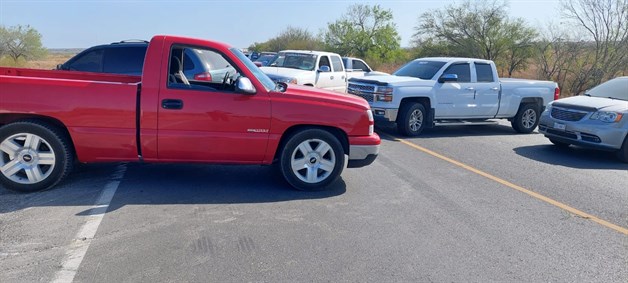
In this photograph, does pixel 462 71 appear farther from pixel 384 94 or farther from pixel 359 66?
pixel 359 66

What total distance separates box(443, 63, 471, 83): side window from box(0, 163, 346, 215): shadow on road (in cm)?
606

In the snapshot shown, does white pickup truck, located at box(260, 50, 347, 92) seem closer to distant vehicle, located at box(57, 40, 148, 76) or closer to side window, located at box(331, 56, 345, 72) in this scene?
side window, located at box(331, 56, 345, 72)

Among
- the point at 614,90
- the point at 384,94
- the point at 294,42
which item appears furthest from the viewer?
the point at 294,42

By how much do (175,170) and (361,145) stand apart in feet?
8.76

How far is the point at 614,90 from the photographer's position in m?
9.54

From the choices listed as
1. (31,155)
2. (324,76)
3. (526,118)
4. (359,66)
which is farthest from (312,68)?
(31,155)

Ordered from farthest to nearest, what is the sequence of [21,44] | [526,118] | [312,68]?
[21,44] < [312,68] < [526,118]

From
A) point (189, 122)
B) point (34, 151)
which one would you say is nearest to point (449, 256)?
point (189, 122)

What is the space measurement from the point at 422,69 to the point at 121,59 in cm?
702

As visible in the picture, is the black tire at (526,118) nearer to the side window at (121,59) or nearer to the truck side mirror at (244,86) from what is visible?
the truck side mirror at (244,86)

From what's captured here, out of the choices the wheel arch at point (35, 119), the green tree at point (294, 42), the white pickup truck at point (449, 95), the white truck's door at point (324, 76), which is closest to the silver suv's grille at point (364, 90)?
the white pickup truck at point (449, 95)

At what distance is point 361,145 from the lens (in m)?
5.79

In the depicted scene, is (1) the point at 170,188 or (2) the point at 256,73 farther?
(2) the point at 256,73

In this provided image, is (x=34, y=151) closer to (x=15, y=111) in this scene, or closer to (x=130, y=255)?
(x=15, y=111)
